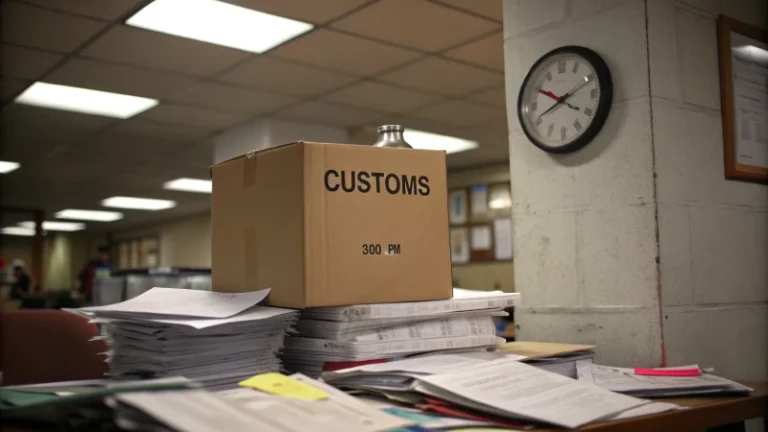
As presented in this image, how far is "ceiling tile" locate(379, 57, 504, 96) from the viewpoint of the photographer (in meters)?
4.03

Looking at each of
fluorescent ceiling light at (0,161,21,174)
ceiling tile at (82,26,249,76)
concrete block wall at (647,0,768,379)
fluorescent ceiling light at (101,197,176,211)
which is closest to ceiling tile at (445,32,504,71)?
ceiling tile at (82,26,249,76)

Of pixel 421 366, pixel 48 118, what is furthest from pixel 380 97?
pixel 421 366

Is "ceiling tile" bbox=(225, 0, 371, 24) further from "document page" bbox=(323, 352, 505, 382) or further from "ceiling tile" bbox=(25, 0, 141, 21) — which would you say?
"document page" bbox=(323, 352, 505, 382)

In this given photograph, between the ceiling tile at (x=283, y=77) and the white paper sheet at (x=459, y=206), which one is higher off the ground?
the ceiling tile at (x=283, y=77)

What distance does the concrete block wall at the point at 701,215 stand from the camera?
1737mm

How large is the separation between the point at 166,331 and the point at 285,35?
2.63 meters

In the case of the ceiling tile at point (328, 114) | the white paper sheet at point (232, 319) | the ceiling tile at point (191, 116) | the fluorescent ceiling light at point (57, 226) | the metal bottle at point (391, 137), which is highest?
the ceiling tile at point (328, 114)

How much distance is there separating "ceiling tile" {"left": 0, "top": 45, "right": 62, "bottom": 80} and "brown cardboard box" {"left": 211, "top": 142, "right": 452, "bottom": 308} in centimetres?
275

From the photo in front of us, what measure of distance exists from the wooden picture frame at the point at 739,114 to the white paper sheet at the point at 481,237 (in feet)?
17.7

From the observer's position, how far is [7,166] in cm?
683

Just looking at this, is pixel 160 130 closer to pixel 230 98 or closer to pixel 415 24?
pixel 230 98

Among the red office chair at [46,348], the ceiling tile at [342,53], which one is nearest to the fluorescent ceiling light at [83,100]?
the ceiling tile at [342,53]

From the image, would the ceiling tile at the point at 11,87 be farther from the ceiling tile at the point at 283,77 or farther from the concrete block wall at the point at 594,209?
the concrete block wall at the point at 594,209

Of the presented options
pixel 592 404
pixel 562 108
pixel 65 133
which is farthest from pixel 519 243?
pixel 65 133
